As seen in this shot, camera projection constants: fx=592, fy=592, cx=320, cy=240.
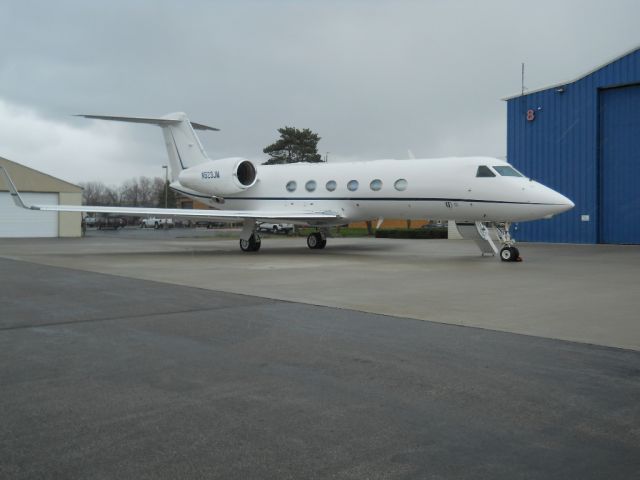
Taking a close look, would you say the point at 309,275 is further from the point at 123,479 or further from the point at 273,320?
the point at 123,479

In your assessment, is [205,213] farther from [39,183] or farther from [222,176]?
[39,183]

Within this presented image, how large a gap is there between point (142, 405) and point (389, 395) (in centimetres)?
161

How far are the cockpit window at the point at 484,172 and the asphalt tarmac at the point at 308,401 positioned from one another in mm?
10158

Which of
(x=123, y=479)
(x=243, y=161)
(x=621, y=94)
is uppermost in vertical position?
(x=621, y=94)

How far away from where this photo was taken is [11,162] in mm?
33094

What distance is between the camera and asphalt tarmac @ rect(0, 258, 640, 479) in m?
2.94

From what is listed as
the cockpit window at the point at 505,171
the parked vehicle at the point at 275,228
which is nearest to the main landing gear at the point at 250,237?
the cockpit window at the point at 505,171

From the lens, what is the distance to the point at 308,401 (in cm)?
384

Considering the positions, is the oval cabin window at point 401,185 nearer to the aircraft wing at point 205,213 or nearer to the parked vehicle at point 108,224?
the aircraft wing at point 205,213

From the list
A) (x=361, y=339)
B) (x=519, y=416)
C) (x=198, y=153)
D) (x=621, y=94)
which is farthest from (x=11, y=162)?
(x=519, y=416)

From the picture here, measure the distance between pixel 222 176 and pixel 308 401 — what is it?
59.0ft

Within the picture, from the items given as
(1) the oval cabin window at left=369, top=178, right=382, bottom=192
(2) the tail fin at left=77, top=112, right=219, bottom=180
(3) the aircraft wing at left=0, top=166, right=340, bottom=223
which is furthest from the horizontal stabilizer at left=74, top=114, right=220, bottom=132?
(1) the oval cabin window at left=369, top=178, right=382, bottom=192

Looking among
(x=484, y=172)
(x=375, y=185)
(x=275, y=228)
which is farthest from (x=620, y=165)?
(x=275, y=228)

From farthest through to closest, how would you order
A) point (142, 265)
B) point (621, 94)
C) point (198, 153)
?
point (621, 94), point (198, 153), point (142, 265)
